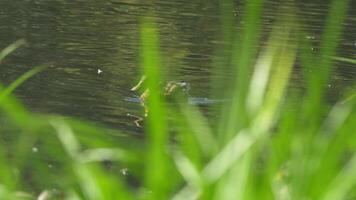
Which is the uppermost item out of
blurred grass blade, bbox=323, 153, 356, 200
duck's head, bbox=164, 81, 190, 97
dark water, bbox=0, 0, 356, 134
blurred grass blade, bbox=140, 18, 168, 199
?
blurred grass blade, bbox=140, 18, 168, 199

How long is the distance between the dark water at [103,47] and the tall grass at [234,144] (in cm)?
327

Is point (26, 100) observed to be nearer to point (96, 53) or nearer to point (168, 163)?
point (96, 53)

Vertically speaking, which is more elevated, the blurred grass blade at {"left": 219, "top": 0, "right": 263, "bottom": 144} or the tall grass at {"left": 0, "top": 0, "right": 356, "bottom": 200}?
the blurred grass blade at {"left": 219, "top": 0, "right": 263, "bottom": 144}

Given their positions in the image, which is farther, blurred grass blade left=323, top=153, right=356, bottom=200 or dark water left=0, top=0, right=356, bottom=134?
dark water left=0, top=0, right=356, bottom=134

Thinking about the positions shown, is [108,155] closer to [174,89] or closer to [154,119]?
[154,119]

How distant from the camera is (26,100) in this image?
7.12m

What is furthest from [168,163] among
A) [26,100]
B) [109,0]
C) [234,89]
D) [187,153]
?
[109,0]

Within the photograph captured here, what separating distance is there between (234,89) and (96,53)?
764cm

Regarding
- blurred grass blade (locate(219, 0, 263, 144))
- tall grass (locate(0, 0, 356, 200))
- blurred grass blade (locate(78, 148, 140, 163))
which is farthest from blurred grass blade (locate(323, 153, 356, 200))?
blurred grass blade (locate(78, 148, 140, 163))

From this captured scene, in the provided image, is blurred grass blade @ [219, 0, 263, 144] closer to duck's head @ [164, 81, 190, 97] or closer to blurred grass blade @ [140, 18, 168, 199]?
blurred grass blade @ [140, 18, 168, 199]

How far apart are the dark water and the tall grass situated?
327 centimetres

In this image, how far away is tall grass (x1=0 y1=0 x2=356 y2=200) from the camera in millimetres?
1609

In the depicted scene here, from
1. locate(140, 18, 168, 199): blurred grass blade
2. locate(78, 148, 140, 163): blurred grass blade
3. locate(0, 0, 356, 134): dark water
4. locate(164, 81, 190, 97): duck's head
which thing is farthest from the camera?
locate(0, 0, 356, 134): dark water

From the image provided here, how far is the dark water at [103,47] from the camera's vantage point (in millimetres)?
7223
